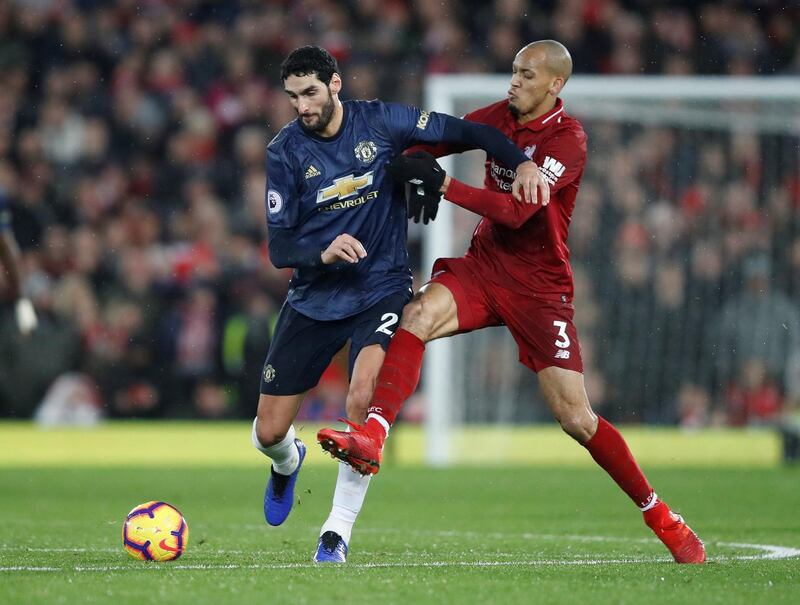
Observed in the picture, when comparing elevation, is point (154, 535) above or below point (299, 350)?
below

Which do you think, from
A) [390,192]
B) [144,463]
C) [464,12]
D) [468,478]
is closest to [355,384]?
[390,192]

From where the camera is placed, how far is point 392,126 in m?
7.01

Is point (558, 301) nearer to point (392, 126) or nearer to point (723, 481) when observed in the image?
point (392, 126)

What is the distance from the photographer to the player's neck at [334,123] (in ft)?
22.5

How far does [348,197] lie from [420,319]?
0.68 metres

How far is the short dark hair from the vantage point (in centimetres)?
666

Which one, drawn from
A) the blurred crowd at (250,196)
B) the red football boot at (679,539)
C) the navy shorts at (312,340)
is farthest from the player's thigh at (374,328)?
the blurred crowd at (250,196)

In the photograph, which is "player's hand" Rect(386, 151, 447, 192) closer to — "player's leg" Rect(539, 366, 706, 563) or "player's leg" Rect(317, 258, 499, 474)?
"player's leg" Rect(317, 258, 499, 474)

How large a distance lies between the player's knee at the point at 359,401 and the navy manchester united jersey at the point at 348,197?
0.44m

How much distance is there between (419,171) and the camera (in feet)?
21.9

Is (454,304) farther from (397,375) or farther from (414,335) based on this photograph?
(397,375)

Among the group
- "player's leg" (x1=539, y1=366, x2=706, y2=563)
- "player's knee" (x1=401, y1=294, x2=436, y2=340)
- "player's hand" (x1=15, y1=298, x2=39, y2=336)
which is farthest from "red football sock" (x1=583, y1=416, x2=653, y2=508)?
"player's hand" (x1=15, y1=298, x2=39, y2=336)

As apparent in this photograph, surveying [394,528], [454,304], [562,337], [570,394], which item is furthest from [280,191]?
[394,528]

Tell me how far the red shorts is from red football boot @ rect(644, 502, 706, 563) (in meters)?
0.82
